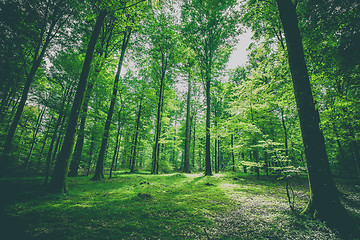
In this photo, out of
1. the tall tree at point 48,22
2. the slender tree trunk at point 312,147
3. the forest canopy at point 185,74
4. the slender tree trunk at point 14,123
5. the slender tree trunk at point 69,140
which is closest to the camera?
the slender tree trunk at point 312,147

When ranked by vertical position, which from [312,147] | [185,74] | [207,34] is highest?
[207,34]

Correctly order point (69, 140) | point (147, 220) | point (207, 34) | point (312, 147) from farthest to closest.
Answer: point (207, 34) < point (69, 140) < point (312, 147) < point (147, 220)

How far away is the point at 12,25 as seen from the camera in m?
9.19

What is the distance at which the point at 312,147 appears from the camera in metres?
3.69

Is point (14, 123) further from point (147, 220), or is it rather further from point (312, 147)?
point (312, 147)

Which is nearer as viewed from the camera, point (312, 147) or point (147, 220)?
point (147, 220)

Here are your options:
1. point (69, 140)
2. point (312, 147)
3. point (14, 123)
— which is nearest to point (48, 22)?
point (14, 123)

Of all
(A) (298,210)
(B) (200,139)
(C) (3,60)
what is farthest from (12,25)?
(B) (200,139)

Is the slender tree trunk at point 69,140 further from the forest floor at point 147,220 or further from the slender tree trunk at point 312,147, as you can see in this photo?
the slender tree trunk at point 312,147

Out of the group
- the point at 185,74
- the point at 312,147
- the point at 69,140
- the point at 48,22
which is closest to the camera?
the point at 312,147

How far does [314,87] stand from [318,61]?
2367mm

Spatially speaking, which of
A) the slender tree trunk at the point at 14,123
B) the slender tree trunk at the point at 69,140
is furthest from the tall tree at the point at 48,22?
the slender tree trunk at the point at 69,140

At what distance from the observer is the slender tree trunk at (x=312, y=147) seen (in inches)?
131

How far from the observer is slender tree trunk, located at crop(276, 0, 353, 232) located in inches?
131
